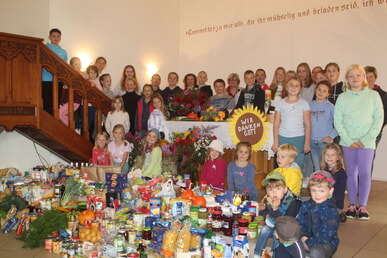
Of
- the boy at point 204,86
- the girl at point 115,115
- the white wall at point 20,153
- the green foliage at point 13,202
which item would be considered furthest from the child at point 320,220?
the white wall at point 20,153

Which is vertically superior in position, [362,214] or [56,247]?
[362,214]

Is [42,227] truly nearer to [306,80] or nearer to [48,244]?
[48,244]

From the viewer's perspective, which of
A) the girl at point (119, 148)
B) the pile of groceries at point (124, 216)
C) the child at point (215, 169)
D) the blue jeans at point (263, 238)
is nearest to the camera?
the blue jeans at point (263, 238)

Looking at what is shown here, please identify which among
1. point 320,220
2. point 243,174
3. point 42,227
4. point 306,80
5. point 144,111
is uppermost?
point 306,80

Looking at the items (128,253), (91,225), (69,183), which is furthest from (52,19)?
(128,253)

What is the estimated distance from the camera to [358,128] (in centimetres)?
420

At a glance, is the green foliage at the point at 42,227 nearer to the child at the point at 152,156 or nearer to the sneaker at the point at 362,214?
the child at the point at 152,156

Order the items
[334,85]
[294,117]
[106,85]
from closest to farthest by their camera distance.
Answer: [294,117]
[334,85]
[106,85]

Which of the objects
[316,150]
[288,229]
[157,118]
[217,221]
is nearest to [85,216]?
[217,221]

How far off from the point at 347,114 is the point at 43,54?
3.98 metres

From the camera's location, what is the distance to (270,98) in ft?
20.4

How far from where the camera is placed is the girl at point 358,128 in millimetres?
4180

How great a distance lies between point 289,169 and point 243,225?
746 mm

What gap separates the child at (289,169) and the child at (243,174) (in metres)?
0.61
